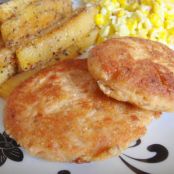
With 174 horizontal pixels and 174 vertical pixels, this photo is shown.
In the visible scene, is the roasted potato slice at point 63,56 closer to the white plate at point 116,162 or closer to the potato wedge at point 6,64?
the potato wedge at point 6,64

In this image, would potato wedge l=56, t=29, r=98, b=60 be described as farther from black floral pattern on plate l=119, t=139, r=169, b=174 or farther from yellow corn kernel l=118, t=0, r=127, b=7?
black floral pattern on plate l=119, t=139, r=169, b=174

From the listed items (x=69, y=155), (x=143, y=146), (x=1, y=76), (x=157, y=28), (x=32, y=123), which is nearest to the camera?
(x=69, y=155)

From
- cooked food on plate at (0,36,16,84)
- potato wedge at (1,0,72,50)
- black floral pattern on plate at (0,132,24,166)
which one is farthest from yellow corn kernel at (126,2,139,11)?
black floral pattern on plate at (0,132,24,166)

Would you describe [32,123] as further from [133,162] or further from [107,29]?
[107,29]

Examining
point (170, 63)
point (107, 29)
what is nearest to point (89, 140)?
point (170, 63)

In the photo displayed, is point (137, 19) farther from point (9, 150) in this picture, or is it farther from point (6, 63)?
point (9, 150)

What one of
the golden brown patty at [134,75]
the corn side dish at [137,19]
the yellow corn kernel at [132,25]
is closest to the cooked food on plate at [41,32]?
the corn side dish at [137,19]

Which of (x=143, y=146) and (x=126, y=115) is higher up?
(x=126, y=115)
